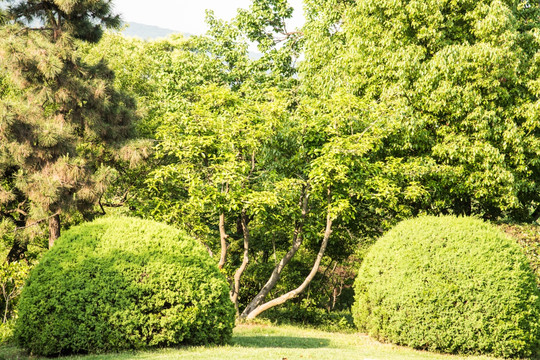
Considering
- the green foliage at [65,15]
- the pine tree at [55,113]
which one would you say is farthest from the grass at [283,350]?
the green foliage at [65,15]

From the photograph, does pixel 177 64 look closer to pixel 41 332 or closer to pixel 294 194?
pixel 294 194

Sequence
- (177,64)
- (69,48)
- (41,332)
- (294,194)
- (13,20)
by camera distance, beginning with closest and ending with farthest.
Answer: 1. (41,332)
2. (294,194)
3. (69,48)
4. (13,20)
5. (177,64)

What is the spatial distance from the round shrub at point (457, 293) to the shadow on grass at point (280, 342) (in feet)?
3.48

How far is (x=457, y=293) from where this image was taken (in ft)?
26.1

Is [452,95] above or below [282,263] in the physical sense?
above

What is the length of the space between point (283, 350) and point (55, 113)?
12089 mm

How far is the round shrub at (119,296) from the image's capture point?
6.80 meters

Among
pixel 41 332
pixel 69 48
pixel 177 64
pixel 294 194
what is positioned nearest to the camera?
pixel 41 332

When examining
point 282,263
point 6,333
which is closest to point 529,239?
point 282,263

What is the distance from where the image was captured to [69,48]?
15289 millimetres

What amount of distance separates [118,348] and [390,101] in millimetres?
8570

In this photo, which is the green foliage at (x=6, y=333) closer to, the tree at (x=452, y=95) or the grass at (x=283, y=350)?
the grass at (x=283, y=350)

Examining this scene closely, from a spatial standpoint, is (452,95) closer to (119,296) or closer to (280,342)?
(280,342)

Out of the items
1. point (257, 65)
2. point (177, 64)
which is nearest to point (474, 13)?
point (257, 65)
